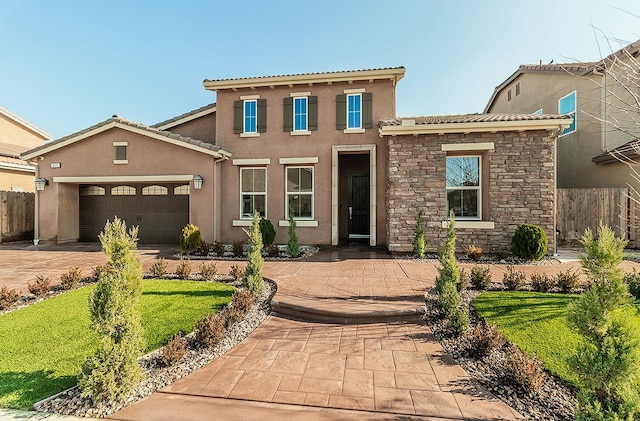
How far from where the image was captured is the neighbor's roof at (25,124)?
739 inches

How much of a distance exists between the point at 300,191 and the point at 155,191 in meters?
6.46

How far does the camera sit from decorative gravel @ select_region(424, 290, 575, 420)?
9.05 ft

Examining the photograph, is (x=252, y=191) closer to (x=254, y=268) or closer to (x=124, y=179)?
(x=124, y=179)

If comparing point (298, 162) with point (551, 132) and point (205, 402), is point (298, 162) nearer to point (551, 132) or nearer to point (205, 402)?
point (551, 132)

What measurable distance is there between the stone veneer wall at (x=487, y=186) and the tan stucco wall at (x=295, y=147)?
4.82 feet

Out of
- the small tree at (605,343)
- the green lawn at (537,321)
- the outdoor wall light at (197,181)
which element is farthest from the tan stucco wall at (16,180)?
the small tree at (605,343)

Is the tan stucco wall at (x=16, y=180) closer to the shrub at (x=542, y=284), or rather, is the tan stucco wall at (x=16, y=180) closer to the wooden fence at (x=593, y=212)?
the shrub at (x=542, y=284)

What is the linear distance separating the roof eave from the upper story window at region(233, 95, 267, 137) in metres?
5.19

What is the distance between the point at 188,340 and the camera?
413 cm

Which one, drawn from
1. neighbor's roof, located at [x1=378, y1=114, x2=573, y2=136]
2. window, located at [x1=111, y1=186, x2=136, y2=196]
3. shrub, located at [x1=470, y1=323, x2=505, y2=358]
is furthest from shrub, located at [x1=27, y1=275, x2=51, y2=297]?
neighbor's roof, located at [x1=378, y1=114, x2=573, y2=136]

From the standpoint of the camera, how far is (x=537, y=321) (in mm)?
4441

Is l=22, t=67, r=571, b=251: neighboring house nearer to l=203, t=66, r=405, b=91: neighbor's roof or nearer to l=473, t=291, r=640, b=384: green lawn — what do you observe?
l=203, t=66, r=405, b=91: neighbor's roof

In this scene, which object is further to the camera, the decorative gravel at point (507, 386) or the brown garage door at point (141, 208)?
the brown garage door at point (141, 208)

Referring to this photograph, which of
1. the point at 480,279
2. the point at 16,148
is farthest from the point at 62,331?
the point at 16,148
